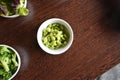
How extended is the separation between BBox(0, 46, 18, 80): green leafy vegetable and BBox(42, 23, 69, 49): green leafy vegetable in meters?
0.11

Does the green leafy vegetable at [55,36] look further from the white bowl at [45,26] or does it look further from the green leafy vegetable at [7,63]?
the green leafy vegetable at [7,63]

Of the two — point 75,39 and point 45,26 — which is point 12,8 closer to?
point 45,26

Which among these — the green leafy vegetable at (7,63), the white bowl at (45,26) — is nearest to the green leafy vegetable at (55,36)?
the white bowl at (45,26)

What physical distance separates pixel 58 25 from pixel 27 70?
7.0 inches

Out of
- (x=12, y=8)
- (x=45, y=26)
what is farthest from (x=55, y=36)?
(x=12, y=8)

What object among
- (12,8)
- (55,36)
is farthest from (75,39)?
(12,8)

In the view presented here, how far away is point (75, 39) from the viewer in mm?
901

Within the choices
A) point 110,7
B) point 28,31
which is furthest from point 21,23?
point 110,7

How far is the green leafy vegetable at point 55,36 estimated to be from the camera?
0.88 meters

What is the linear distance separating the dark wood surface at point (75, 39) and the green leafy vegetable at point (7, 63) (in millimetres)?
29

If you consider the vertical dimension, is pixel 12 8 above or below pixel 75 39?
above

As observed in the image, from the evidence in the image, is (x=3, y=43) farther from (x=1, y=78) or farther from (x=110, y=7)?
(x=110, y=7)

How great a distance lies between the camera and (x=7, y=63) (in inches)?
34.0

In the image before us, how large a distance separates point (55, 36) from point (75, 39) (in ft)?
0.22
